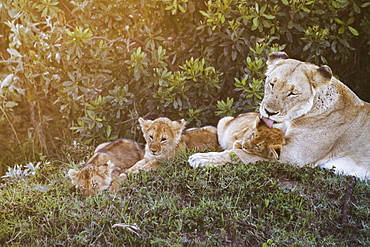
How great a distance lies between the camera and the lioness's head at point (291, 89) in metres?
5.67

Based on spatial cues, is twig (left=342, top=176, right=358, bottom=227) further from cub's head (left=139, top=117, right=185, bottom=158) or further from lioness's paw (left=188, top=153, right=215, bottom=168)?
cub's head (left=139, top=117, right=185, bottom=158)

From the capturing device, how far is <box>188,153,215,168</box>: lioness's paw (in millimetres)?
5828

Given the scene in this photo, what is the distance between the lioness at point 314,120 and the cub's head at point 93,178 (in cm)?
96

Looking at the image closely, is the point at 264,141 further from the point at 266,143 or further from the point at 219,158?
the point at 219,158

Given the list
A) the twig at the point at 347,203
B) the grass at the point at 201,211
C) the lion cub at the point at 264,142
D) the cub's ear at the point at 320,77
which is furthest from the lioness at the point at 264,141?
the twig at the point at 347,203

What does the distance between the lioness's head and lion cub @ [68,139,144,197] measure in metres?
1.85

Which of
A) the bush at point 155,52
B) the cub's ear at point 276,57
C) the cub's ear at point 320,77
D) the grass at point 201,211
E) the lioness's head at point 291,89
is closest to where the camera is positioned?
the grass at point 201,211

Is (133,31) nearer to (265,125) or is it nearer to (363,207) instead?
(265,125)

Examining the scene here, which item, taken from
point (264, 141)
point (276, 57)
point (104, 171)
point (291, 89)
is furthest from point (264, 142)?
point (104, 171)

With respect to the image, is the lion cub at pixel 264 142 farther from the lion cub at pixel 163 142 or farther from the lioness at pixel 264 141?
the lion cub at pixel 163 142

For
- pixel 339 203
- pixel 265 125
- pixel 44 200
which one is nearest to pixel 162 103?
pixel 265 125

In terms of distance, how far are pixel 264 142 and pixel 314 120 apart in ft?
2.23

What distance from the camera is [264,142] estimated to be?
5879mm

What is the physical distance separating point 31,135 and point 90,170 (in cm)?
305
